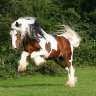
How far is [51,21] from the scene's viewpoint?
27000mm

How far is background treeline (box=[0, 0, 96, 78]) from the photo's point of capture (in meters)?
20.0

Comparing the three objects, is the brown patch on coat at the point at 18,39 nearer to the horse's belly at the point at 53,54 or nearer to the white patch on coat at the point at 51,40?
the white patch on coat at the point at 51,40

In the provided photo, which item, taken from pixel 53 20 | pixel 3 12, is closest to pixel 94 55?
pixel 53 20

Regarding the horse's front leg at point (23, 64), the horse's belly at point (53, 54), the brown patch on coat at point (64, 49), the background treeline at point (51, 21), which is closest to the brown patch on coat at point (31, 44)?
the horse's front leg at point (23, 64)

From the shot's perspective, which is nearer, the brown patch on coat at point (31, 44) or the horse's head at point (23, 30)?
the horse's head at point (23, 30)

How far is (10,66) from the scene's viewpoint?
19453mm

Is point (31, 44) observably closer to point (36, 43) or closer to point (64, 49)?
point (36, 43)

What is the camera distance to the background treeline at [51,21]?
20.0m

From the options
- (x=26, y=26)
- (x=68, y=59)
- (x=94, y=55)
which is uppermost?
(x=26, y=26)

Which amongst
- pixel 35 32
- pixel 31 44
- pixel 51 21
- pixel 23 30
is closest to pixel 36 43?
pixel 31 44

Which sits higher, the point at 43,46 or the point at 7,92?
the point at 43,46

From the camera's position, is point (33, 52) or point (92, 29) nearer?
point (33, 52)

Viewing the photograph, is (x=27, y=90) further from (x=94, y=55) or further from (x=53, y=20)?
(x=53, y=20)

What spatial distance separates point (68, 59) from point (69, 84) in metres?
0.99
